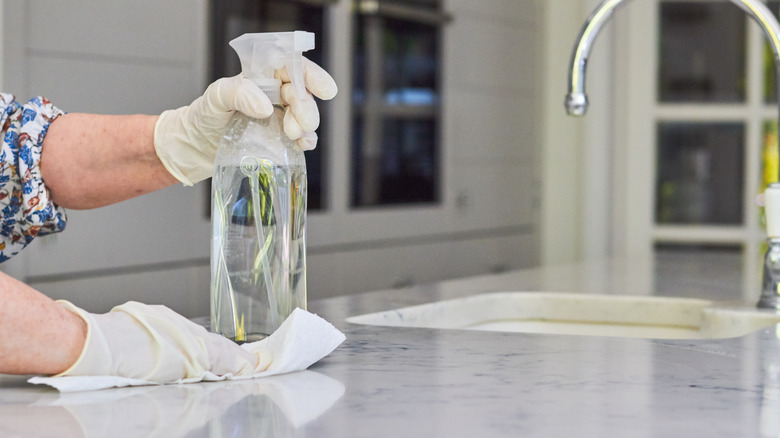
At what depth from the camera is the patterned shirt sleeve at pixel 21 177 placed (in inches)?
38.8

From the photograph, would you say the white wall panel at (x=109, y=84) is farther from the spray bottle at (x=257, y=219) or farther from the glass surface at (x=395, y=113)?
the spray bottle at (x=257, y=219)

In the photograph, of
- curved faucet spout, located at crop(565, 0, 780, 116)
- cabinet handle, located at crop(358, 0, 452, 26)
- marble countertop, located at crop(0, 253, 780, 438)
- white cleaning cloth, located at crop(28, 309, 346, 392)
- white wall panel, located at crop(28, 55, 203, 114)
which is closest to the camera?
marble countertop, located at crop(0, 253, 780, 438)

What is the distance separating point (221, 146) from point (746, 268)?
1.46 m

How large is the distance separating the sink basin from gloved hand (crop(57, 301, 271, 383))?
604mm

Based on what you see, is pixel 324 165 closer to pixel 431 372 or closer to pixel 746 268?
pixel 746 268

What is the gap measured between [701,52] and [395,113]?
1.07 meters

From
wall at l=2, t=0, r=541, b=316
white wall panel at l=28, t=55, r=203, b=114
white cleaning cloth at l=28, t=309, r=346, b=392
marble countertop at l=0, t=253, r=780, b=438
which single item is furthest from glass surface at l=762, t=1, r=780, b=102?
white cleaning cloth at l=28, t=309, r=346, b=392

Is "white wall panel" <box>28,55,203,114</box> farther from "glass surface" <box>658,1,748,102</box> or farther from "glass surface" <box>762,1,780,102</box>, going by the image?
"glass surface" <box>762,1,780,102</box>

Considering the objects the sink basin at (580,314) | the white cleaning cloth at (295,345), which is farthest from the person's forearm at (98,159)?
the sink basin at (580,314)

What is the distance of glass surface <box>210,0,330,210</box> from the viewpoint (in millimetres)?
2355

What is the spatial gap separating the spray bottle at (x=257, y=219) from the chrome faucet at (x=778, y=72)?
0.52 meters

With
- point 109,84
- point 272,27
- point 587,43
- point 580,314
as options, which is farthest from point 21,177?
point 272,27

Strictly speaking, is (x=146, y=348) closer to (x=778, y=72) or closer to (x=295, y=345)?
(x=295, y=345)

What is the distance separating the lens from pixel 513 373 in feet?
2.75
